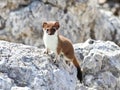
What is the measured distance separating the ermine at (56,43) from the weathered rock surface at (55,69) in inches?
4.8

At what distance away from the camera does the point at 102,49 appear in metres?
7.16

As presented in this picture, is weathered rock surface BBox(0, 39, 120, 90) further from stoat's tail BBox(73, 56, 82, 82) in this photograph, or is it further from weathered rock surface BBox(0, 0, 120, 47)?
weathered rock surface BBox(0, 0, 120, 47)

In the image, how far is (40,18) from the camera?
423 inches

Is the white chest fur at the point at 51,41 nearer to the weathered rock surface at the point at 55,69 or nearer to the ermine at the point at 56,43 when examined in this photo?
the ermine at the point at 56,43

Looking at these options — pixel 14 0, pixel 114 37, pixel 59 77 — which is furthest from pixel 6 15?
pixel 59 77

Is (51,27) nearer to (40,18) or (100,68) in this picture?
(100,68)

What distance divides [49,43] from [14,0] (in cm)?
470

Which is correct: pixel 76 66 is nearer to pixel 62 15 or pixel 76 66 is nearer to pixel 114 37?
pixel 62 15

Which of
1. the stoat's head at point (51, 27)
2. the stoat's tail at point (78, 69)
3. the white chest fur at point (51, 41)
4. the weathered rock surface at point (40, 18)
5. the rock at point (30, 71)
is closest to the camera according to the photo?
the rock at point (30, 71)

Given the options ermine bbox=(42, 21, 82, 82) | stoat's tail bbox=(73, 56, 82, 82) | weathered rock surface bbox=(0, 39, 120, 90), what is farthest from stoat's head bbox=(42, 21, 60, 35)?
stoat's tail bbox=(73, 56, 82, 82)

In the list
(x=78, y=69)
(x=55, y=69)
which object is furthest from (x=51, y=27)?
(x=78, y=69)

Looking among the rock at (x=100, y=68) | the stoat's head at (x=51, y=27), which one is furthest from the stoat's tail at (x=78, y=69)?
the stoat's head at (x=51, y=27)

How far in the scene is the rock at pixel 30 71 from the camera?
543 centimetres

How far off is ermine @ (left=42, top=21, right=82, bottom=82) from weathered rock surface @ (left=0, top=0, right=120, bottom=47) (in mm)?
4115
